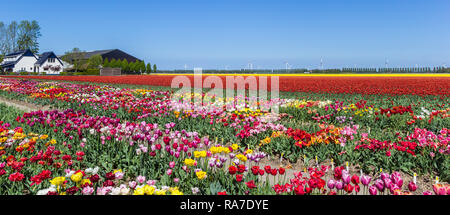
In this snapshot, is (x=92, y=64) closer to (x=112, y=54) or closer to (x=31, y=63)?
(x=112, y=54)

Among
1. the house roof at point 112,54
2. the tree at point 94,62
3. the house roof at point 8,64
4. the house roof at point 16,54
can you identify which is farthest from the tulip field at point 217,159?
the house roof at point 112,54

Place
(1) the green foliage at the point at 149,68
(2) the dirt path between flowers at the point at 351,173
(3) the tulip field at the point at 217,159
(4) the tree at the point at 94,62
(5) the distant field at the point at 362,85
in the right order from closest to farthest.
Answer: (3) the tulip field at the point at 217,159 → (2) the dirt path between flowers at the point at 351,173 → (5) the distant field at the point at 362,85 → (4) the tree at the point at 94,62 → (1) the green foliage at the point at 149,68

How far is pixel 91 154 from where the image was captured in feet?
15.9

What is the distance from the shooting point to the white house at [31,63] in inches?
3031

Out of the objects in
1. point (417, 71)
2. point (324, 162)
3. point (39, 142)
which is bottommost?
point (324, 162)

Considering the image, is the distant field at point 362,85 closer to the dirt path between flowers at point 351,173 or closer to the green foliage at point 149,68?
the dirt path between flowers at point 351,173

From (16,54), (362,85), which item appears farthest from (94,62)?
(362,85)

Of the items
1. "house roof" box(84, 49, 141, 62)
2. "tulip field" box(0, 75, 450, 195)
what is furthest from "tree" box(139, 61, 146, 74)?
"tulip field" box(0, 75, 450, 195)

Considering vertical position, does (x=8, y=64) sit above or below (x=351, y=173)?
above

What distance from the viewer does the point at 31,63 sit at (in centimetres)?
8075

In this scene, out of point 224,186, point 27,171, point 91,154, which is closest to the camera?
point 224,186
